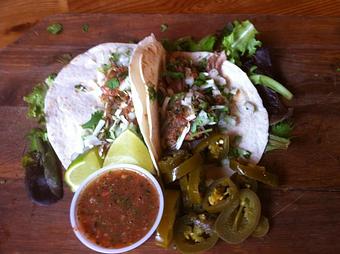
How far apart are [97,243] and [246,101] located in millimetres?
1226

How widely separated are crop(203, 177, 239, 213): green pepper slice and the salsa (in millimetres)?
307

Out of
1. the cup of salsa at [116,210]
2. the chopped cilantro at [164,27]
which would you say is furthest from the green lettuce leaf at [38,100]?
the chopped cilantro at [164,27]

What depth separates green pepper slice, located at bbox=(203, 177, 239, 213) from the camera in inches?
105

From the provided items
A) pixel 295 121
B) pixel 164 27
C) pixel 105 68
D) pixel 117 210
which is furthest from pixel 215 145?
pixel 164 27

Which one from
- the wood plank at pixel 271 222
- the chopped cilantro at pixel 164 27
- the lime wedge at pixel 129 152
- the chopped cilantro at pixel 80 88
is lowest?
the wood plank at pixel 271 222

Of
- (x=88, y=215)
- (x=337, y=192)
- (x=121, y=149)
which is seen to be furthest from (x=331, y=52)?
(x=88, y=215)

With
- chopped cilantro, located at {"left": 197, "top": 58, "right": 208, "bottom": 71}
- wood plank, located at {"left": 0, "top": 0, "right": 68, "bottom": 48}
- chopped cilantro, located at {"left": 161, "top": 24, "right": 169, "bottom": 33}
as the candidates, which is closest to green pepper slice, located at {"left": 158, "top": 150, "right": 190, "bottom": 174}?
A: chopped cilantro, located at {"left": 197, "top": 58, "right": 208, "bottom": 71}

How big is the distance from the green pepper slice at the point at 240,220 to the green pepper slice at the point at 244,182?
0.19ft

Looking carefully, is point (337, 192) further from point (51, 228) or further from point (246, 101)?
point (51, 228)

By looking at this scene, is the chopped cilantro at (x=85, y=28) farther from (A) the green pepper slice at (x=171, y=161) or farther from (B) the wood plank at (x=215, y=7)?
(A) the green pepper slice at (x=171, y=161)

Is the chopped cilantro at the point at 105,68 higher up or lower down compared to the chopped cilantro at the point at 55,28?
lower down

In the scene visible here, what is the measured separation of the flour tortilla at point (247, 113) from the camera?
9.57 feet

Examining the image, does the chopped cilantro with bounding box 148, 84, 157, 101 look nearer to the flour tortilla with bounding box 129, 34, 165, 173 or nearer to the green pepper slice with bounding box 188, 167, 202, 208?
the flour tortilla with bounding box 129, 34, 165, 173

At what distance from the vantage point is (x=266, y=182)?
2.76 m
